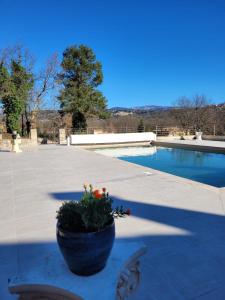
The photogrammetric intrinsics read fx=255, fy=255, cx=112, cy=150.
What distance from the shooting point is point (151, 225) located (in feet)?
9.82

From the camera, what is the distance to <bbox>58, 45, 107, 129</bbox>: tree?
691 inches

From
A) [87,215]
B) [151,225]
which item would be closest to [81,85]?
[151,225]

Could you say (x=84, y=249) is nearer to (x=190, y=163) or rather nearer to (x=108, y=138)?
(x=190, y=163)

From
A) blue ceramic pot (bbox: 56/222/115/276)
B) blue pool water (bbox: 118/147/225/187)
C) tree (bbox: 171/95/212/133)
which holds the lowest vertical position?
blue pool water (bbox: 118/147/225/187)

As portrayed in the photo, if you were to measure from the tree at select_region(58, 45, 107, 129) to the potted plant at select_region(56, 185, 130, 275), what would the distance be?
16.4 m

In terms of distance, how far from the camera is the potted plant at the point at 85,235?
142cm

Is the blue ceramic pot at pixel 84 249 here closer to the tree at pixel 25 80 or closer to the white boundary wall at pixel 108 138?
the white boundary wall at pixel 108 138

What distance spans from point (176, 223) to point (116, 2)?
34.3 ft

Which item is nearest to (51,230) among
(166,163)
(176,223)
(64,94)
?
(176,223)

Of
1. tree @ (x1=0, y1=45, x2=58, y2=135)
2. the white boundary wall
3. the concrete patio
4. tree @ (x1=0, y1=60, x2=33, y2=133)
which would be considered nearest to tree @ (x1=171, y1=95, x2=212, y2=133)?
the white boundary wall

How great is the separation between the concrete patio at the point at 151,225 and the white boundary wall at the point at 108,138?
857 cm

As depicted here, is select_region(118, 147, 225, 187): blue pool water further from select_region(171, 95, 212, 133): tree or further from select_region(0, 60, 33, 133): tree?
select_region(171, 95, 212, 133): tree

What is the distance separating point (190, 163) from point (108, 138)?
6.38m

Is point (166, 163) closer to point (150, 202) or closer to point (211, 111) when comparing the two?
point (150, 202)
